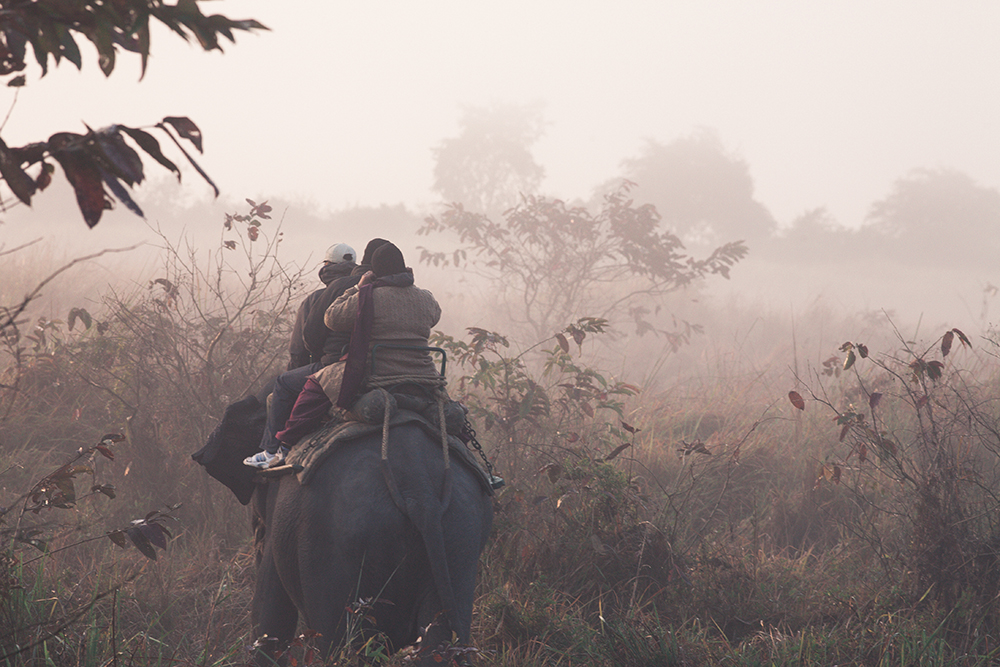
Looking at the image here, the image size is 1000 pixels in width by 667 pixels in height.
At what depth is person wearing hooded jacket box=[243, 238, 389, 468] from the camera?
12.7ft

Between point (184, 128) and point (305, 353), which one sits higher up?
point (184, 128)

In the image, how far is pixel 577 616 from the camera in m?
4.56

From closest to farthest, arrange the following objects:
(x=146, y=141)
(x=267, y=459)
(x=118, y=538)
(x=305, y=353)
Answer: (x=146, y=141) < (x=118, y=538) < (x=267, y=459) < (x=305, y=353)

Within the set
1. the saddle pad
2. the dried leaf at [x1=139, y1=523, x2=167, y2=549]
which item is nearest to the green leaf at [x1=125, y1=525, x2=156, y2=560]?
the dried leaf at [x1=139, y1=523, x2=167, y2=549]

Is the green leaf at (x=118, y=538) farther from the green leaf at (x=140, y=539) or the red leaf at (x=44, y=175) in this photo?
the red leaf at (x=44, y=175)

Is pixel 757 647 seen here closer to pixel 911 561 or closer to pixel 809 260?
pixel 911 561

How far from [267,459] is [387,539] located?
41.1 inches

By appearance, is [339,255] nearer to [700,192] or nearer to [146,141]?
[146,141]

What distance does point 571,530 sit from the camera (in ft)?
17.1

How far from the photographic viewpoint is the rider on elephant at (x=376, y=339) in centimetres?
358

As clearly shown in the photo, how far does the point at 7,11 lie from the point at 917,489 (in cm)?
526

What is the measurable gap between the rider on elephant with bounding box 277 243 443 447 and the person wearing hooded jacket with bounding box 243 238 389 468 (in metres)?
0.15

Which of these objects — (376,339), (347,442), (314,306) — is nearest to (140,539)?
(347,442)

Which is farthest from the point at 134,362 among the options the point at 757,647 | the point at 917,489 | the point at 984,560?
the point at 984,560
